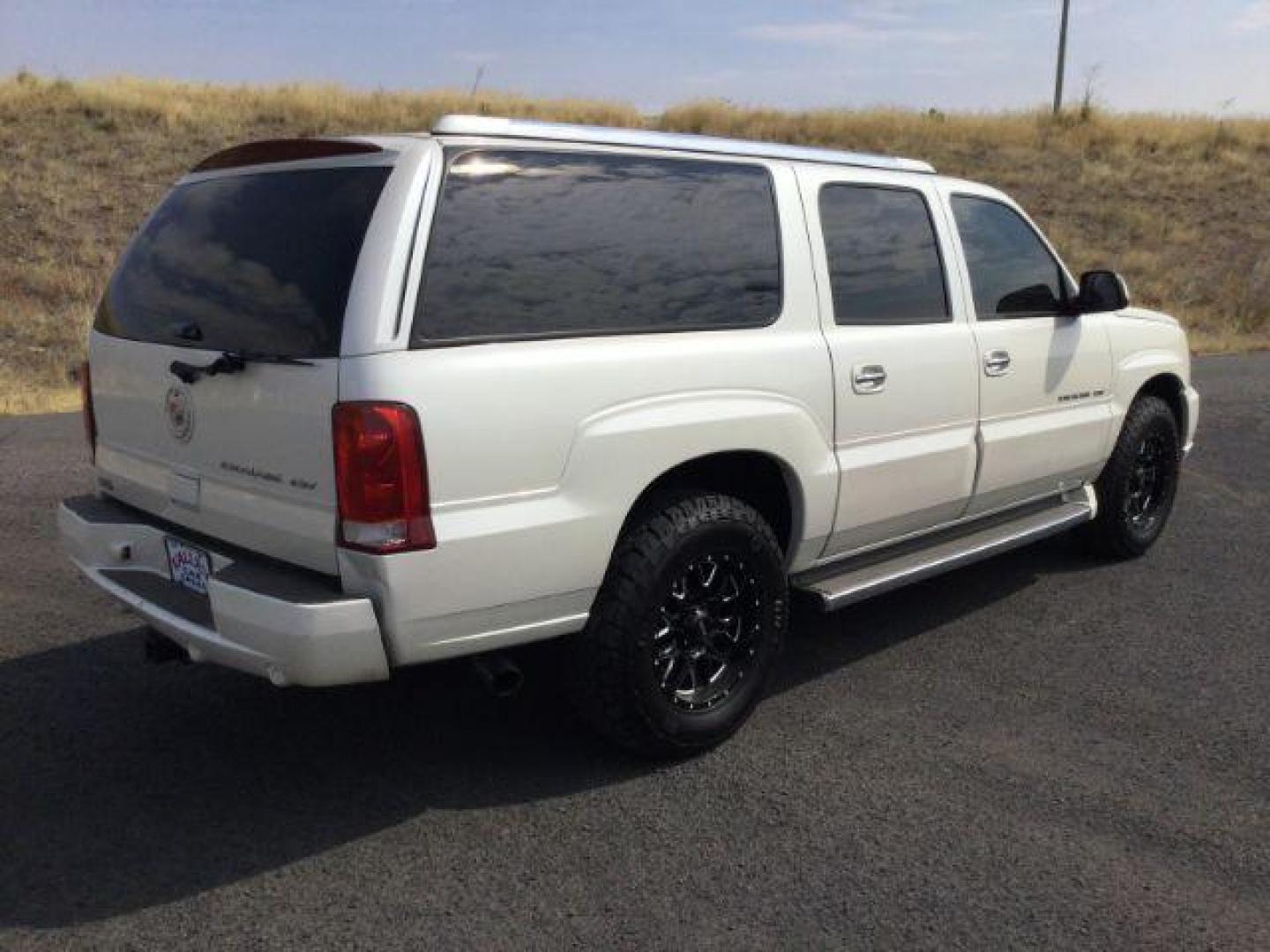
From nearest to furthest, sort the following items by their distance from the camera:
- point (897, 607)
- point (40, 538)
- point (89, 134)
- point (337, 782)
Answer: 1. point (337, 782)
2. point (897, 607)
3. point (40, 538)
4. point (89, 134)

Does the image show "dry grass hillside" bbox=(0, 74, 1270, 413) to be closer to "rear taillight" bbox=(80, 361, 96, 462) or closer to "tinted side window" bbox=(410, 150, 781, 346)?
"rear taillight" bbox=(80, 361, 96, 462)

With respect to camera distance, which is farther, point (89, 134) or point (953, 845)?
point (89, 134)

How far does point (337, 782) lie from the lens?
3.50 m

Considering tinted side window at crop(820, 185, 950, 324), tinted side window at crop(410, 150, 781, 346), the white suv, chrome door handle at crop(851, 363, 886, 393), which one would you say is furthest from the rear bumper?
tinted side window at crop(820, 185, 950, 324)

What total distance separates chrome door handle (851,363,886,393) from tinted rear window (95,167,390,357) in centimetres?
177

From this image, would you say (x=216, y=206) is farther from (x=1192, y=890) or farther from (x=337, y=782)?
(x=1192, y=890)

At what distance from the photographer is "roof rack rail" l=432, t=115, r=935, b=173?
10.6 ft

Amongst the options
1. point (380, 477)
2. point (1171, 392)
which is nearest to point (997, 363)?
point (1171, 392)

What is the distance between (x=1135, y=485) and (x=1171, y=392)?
0.54 m

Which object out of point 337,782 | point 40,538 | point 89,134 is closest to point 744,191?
point 337,782

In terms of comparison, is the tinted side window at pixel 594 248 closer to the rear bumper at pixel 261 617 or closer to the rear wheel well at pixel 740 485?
the rear wheel well at pixel 740 485

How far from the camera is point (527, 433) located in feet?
10.0

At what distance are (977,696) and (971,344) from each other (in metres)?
1.37

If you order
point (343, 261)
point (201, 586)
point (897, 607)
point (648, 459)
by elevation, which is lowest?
point (897, 607)
